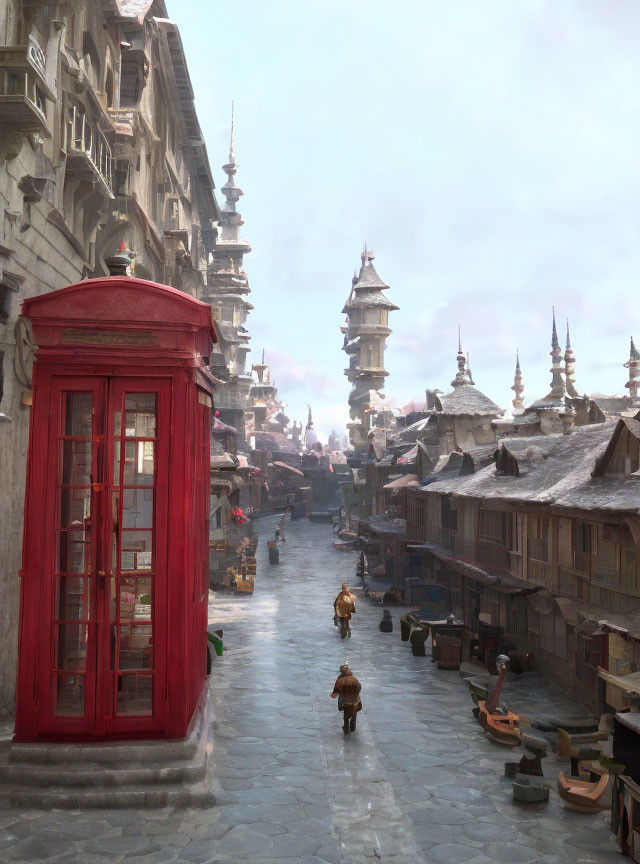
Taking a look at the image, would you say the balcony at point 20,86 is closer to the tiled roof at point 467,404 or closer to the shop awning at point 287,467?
the tiled roof at point 467,404

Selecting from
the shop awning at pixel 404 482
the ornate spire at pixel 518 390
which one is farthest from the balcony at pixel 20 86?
the ornate spire at pixel 518 390

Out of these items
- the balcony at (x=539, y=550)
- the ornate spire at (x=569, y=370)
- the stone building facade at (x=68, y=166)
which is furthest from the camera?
the ornate spire at (x=569, y=370)

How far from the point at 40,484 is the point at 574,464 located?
13.5 m

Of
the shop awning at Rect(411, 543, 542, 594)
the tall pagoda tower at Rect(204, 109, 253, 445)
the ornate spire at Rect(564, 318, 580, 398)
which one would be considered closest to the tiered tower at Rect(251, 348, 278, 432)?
the tall pagoda tower at Rect(204, 109, 253, 445)

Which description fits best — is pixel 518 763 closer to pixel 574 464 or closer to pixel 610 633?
pixel 610 633

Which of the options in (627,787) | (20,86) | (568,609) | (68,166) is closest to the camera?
(627,787)

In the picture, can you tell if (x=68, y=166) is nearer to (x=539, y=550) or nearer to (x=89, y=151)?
(x=89, y=151)

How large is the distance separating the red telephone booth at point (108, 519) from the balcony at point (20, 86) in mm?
2306

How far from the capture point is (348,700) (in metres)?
12.9

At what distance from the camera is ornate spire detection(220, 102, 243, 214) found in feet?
244

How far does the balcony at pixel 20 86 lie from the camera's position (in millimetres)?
9102

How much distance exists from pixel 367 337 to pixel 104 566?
66.8 metres

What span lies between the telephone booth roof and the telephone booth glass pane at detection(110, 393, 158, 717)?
728mm

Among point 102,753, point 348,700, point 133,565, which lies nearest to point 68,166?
point 133,565
